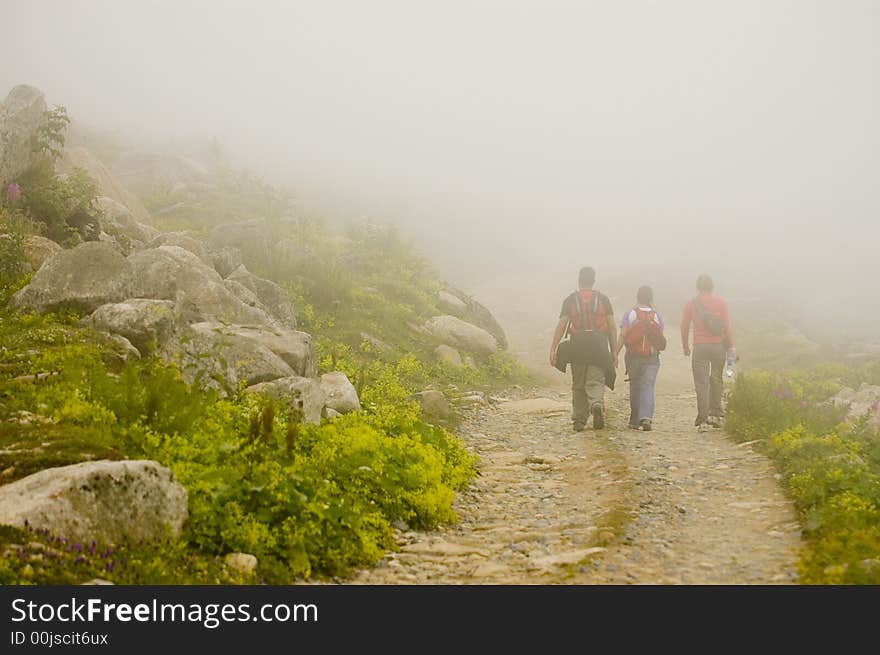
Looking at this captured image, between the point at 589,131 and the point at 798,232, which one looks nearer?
the point at 798,232

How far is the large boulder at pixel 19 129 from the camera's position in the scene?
548 inches

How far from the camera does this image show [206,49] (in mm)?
82062

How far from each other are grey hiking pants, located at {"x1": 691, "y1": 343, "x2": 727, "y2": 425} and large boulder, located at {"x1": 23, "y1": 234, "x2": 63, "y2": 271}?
36.5ft

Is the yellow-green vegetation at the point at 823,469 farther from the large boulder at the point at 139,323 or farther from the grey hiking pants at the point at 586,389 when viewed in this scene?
the large boulder at the point at 139,323

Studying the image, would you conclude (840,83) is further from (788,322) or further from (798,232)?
(788,322)

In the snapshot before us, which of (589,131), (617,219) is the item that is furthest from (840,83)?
(617,219)

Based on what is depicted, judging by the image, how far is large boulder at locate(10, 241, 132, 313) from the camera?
33.2ft

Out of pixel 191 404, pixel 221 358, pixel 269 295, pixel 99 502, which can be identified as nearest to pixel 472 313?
pixel 269 295

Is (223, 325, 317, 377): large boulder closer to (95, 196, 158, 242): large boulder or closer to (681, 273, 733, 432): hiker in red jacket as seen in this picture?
(95, 196, 158, 242): large boulder

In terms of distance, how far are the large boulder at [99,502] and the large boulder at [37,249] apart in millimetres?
7241

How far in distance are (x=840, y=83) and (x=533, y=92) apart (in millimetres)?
44738

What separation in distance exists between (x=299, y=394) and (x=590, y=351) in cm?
589

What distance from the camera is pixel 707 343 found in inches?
543

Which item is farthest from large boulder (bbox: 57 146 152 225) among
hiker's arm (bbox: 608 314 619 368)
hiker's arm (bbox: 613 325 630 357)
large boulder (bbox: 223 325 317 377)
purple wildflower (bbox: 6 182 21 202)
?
hiker's arm (bbox: 613 325 630 357)
